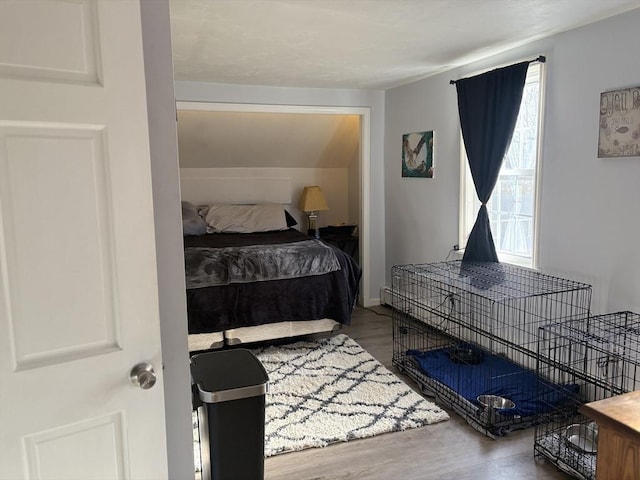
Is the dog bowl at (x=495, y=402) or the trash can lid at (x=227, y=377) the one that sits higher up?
the trash can lid at (x=227, y=377)

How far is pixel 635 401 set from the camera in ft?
4.55

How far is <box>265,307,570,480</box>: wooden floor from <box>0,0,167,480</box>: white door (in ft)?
4.23

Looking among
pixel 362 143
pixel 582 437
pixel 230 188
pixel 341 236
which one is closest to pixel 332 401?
pixel 582 437

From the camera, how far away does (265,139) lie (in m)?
5.70

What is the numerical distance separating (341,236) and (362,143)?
1335 millimetres

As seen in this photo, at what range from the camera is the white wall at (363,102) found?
4.37 meters

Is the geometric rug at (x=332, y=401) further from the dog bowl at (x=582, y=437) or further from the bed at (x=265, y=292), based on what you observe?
the dog bowl at (x=582, y=437)

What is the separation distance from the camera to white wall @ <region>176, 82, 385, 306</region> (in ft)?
14.3

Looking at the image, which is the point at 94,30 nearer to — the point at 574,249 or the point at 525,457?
the point at 525,457

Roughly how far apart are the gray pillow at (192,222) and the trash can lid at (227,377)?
360 centimetres

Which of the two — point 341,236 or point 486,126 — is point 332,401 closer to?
point 486,126

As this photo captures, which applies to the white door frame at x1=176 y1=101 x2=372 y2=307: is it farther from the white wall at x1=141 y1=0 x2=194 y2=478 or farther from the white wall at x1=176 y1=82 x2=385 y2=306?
the white wall at x1=141 y1=0 x2=194 y2=478

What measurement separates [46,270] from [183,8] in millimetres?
1703

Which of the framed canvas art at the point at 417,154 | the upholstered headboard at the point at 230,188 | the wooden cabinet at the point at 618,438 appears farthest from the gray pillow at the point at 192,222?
the wooden cabinet at the point at 618,438
